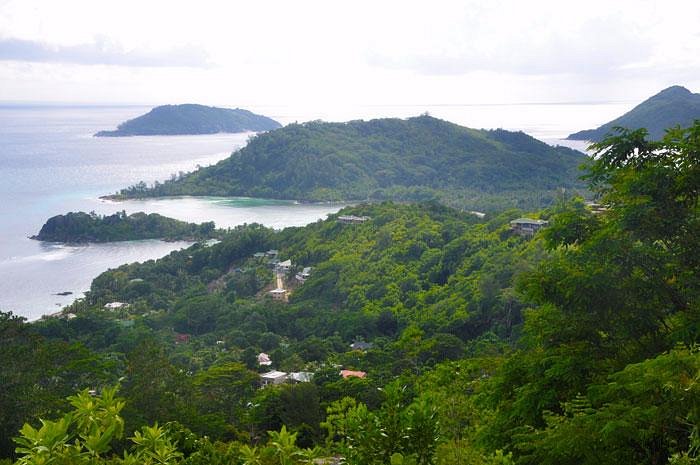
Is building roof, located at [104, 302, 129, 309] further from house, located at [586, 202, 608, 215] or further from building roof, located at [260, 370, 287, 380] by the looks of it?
house, located at [586, 202, 608, 215]

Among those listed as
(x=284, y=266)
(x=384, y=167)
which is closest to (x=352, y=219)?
(x=284, y=266)

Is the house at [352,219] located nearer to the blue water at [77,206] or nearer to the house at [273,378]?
the blue water at [77,206]

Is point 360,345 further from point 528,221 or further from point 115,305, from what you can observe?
point 115,305

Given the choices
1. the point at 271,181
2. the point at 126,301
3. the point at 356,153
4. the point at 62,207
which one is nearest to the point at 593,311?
the point at 126,301

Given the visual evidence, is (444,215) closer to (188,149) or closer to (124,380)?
(124,380)

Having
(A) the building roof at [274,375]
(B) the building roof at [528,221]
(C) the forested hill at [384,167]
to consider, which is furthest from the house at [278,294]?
(C) the forested hill at [384,167]

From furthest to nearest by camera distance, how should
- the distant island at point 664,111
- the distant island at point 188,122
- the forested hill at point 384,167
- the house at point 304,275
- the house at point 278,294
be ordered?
the distant island at point 188,122, the distant island at point 664,111, the forested hill at point 384,167, the house at point 304,275, the house at point 278,294

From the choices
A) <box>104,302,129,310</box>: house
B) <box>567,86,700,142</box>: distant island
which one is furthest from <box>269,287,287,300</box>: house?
<box>567,86,700,142</box>: distant island
